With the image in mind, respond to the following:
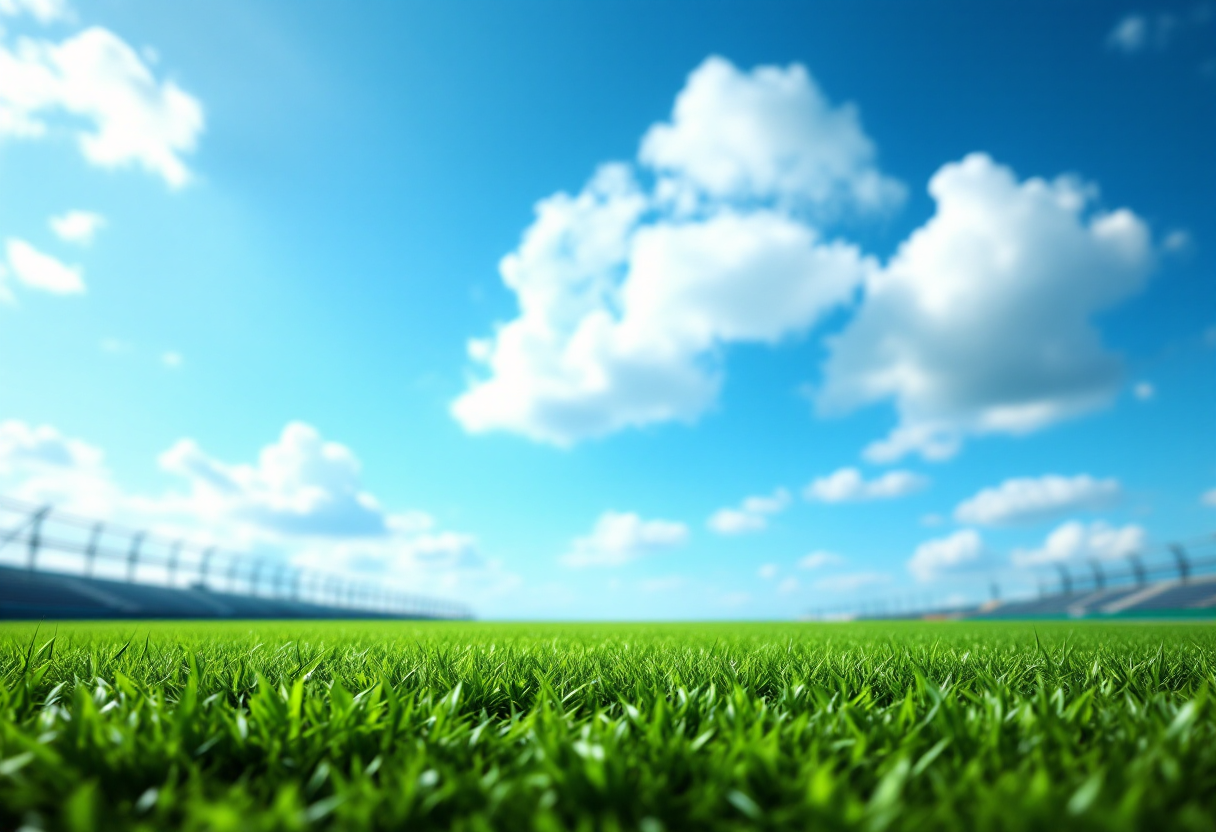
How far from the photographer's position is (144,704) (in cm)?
266

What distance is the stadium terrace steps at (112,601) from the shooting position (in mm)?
25047

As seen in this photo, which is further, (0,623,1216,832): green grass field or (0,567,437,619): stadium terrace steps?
(0,567,437,619): stadium terrace steps

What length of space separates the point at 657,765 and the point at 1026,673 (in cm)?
299

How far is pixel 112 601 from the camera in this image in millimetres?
30203

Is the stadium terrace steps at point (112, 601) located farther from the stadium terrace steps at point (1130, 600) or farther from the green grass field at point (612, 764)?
the stadium terrace steps at point (1130, 600)

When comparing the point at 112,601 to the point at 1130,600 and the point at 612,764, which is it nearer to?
the point at 612,764

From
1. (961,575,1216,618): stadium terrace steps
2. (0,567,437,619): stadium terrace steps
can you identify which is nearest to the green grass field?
(0,567,437,619): stadium terrace steps

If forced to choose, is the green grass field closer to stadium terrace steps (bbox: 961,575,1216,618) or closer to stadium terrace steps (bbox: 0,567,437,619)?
stadium terrace steps (bbox: 0,567,437,619)

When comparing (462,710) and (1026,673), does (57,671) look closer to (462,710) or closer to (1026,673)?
(462,710)

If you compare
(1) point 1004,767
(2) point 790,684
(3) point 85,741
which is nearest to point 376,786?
(3) point 85,741

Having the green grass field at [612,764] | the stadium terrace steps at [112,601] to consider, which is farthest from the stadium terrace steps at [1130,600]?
the stadium terrace steps at [112,601]

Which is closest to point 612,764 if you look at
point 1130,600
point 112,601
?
point 112,601

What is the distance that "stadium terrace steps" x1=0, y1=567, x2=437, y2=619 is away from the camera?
2505 cm

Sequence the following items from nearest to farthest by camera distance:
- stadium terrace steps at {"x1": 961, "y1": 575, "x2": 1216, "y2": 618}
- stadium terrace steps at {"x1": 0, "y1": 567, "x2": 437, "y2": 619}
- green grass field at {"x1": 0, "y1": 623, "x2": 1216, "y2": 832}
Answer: green grass field at {"x1": 0, "y1": 623, "x2": 1216, "y2": 832} → stadium terrace steps at {"x1": 0, "y1": 567, "x2": 437, "y2": 619} → stadium terrace steps at {"x1": 961, "y1": 575, "x2": 1216, "y2": 618}
